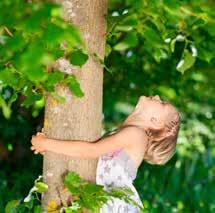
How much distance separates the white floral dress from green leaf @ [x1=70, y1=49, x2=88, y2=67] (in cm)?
49

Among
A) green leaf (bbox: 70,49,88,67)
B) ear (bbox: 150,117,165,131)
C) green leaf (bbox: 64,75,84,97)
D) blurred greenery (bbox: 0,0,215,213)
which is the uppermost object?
green leaf (bbox: 70,49,88,67)

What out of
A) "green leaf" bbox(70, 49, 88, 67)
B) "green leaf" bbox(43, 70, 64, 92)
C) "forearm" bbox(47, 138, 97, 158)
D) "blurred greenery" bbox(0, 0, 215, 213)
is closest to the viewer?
"green leaf" bbox(70, 49, 88, 67)

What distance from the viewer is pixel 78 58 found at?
201 centimetres

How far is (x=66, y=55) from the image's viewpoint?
87.6 inches

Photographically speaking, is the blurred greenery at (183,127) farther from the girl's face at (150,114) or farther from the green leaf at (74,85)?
the green leaf at (74,85)

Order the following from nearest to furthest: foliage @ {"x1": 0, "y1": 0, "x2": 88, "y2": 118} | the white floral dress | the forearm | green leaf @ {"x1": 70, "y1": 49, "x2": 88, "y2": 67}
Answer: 1. foliage @ {"x1": 0, "y1": 0, "x2": 88, "y2": 118}
2. green leaf @ {"x1": 70, "y1": 49, "x2": 88, "y2": 67}
3. the forearm
4. the white floral dress

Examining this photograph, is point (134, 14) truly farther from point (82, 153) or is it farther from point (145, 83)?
point (145, 83)

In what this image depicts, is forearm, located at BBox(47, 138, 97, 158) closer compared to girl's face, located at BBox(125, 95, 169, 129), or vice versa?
forearm, located at BBox(47, 138, 97, 158)

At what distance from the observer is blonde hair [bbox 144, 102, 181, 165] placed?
2.47m

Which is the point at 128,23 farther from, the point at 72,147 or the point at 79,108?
the point at 72,147

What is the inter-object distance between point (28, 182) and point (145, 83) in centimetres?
124

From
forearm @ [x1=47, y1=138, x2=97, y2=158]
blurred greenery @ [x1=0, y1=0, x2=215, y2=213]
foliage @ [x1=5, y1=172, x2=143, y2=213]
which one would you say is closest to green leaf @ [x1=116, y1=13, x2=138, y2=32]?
forearm @ [x1=47, y1=138, x2=97, y2=158]

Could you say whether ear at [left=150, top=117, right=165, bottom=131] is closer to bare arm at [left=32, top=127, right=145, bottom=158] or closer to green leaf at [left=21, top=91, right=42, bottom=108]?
bare arm at [left=32, top=127, right=145, bottom=158]

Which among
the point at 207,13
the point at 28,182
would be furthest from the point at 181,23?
the point at 28,182
